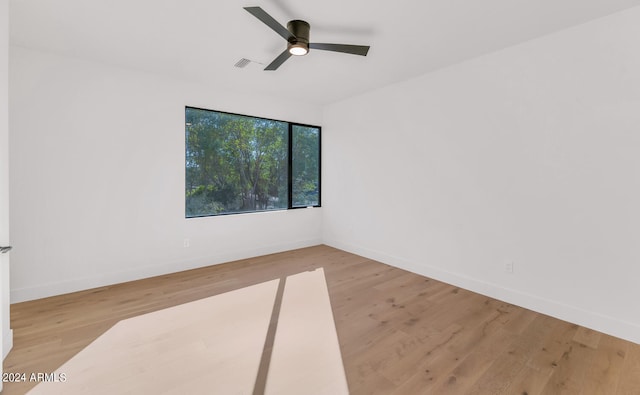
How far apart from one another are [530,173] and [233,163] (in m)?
3.92

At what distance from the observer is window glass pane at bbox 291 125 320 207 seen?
17.2ft

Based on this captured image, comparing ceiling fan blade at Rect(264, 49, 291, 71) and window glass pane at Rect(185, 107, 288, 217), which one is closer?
ceiling fan blade at Rect(264, 49, 291, 71)

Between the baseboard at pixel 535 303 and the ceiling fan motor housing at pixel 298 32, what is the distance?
10.2 feet

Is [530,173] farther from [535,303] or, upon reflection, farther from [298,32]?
[298,32]

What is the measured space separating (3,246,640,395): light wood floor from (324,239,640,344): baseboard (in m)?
0.09

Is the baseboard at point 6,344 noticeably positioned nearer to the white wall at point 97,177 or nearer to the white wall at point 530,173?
the white wall at point 97,177

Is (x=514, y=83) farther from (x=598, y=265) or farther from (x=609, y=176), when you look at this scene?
(x=598, y=265)

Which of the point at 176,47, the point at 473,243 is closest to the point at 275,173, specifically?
the point at 176,47

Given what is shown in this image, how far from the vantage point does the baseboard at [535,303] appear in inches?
93.1

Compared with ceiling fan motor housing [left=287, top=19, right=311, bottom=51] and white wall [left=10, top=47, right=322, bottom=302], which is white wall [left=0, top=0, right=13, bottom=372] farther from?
ceiling fan motor housing [left=287, top=19, right=311, bottom=51]

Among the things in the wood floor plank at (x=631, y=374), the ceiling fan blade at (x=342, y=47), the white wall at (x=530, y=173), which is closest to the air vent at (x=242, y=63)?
the ceiling fan blade at (x=342, y=47)

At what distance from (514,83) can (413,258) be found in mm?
2409

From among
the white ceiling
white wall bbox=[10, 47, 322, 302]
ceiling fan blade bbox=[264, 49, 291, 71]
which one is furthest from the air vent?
white wall bbox=[10, 47, 322, 302]

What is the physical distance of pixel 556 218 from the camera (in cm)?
271
